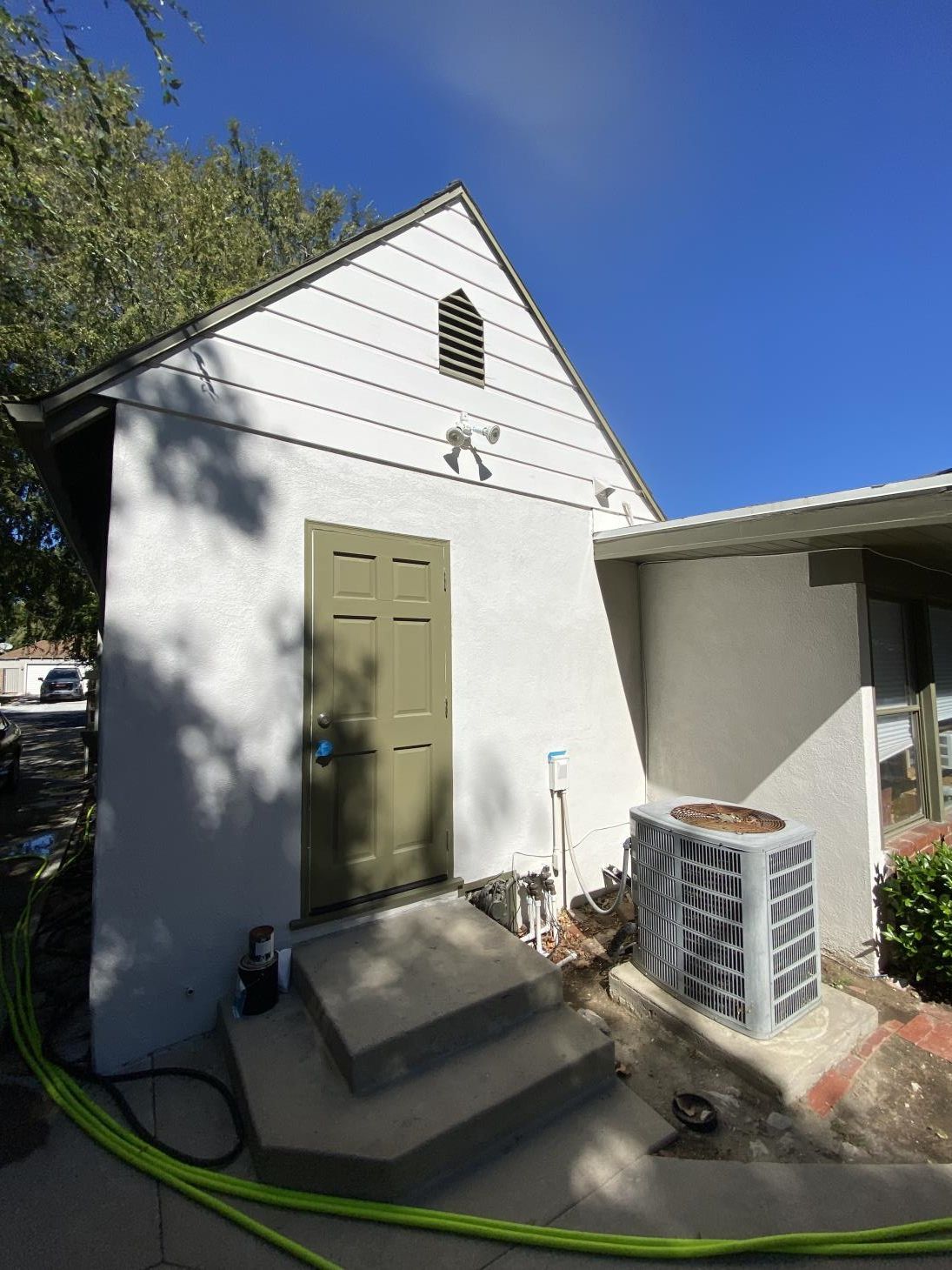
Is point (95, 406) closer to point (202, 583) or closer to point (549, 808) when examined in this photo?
point (202, 583)

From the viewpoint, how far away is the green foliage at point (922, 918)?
302 centimetres

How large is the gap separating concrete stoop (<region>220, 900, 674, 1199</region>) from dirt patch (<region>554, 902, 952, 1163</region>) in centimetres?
22

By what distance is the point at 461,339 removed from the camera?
388cm

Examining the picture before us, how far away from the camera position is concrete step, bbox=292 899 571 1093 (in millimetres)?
2131

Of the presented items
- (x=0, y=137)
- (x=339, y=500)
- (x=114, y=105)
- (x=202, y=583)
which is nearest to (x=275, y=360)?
(x=339, y=500)

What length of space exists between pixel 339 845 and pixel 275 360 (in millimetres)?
2796

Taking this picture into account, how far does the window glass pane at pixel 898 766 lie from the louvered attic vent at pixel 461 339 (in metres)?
3.78

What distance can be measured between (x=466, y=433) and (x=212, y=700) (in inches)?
92.8

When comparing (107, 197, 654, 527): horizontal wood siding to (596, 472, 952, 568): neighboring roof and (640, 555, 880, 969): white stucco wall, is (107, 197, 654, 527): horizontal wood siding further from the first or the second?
(640, 555, 880, 969): white stucco wall

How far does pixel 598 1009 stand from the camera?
2.90m

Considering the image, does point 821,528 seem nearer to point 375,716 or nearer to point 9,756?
point 375,716

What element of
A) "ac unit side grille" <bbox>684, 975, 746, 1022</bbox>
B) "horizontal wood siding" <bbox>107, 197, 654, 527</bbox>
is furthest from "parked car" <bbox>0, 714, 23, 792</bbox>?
"ac unit side grille" <bbox>684, 975, 746, 1022</bbox>

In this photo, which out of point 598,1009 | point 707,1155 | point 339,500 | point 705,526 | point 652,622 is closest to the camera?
point 707,1155

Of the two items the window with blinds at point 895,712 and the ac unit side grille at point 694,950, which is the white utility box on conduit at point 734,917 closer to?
the ac unit side grille at point 694,950
